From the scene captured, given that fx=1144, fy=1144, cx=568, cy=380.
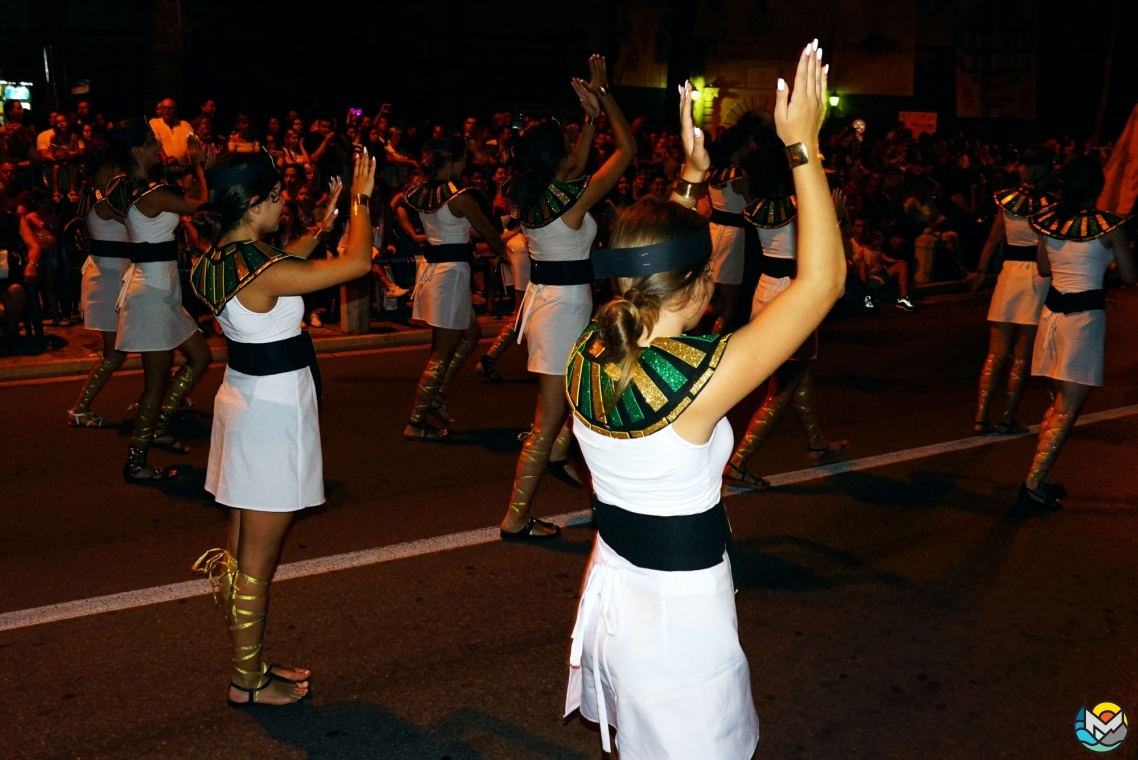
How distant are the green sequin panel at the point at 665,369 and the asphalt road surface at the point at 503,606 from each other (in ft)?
6.78

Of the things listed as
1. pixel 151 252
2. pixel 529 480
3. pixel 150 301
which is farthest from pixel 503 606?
pixel 151 252

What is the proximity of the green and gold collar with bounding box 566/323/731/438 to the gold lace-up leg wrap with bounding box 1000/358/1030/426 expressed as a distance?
6.47 meters

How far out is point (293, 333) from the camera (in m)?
4.39

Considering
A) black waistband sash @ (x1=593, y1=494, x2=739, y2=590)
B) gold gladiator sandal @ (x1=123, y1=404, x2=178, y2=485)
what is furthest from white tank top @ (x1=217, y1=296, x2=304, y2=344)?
gold gladiator sandal @ (x1=123, y1=404, x2=178, y2=485)

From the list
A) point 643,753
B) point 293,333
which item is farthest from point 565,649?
point 643,753

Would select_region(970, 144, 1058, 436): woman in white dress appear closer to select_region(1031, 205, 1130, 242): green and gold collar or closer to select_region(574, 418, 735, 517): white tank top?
select_region(1031, 205, 1130, 242): green and gold collar

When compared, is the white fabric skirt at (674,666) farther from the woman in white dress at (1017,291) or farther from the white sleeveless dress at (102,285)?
the white sleeveless dress at (102,285)

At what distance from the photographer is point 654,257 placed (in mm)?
2697

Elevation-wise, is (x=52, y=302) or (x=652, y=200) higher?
(x=652, y=200)

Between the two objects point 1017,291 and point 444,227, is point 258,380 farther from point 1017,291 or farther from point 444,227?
point 1017,291

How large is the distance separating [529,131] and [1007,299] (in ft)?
13.3

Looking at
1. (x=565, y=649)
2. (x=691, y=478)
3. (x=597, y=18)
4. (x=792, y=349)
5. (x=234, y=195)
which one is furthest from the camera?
(x=597, y=18)

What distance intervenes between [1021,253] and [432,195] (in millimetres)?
4217

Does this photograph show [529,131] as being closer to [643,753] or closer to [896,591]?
[896,591]
